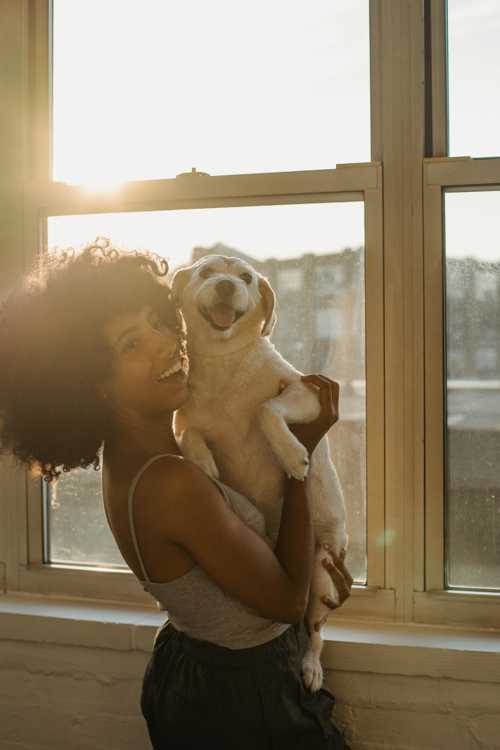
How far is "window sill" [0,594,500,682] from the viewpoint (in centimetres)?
166

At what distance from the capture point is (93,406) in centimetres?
128

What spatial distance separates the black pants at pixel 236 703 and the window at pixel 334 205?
22.5 inches

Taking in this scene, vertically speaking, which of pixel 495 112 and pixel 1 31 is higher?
pixel 1 31

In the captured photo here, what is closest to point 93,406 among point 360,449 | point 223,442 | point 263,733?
point 223,442

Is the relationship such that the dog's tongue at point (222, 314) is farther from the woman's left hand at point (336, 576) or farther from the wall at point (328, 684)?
the wall at point (328, 684)

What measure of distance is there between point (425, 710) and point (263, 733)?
55cm

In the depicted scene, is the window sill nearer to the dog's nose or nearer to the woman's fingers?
the woman's fingers

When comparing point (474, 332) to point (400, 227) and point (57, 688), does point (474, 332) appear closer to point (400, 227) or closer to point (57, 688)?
point (400, 227)

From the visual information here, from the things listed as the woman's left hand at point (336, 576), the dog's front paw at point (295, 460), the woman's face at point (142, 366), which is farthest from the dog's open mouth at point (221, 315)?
the woman's left hand at point (336, 576)

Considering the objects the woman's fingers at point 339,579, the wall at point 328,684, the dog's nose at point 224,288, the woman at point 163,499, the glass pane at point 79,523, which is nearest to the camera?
the woman at point 163,499

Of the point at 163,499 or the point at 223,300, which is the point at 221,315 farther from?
the point at 163,499

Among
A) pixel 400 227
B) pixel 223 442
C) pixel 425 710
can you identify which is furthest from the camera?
pixel 400 227

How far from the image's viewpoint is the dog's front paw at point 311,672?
1404 mm

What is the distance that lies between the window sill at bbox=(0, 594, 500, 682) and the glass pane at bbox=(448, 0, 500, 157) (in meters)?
1.07
